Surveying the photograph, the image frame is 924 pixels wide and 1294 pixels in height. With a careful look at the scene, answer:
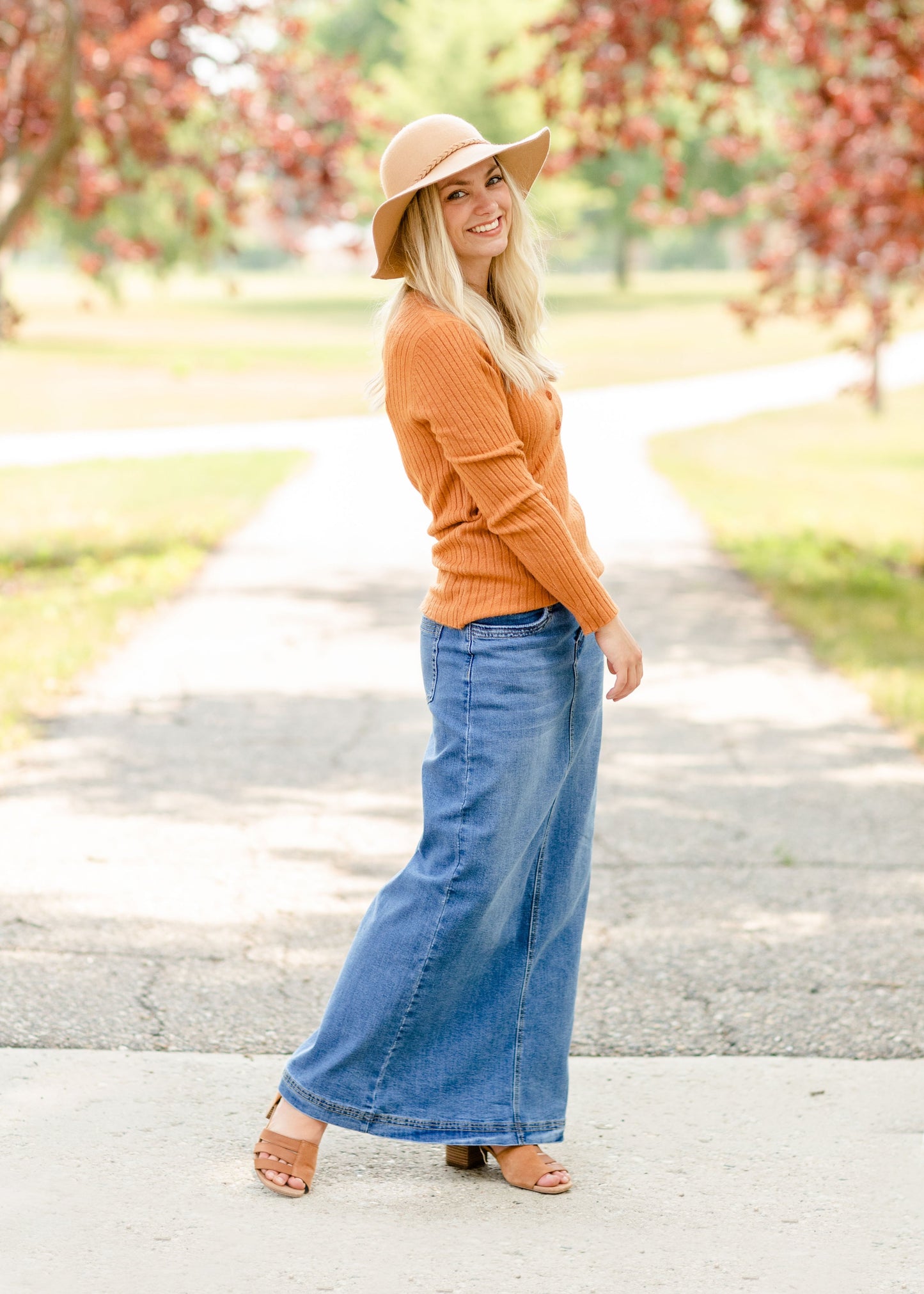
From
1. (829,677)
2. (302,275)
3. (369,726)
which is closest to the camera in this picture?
(369,726)

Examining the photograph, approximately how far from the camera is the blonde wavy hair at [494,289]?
2.93m

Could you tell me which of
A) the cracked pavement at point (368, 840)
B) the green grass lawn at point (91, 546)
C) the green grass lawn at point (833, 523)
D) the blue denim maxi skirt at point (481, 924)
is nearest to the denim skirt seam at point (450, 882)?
the blue denim maxi skirt at point (481, 924)

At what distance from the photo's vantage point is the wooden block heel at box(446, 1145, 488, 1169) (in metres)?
3.18

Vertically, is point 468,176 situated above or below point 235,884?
above

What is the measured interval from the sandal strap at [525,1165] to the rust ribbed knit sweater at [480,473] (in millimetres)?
1000

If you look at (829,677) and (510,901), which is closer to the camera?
(510,901)

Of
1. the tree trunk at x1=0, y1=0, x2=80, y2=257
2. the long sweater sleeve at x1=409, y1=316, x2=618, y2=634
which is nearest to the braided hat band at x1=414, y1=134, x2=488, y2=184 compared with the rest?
the long sweater sleeve at x1=409, y1=316, x2=618, y2=634

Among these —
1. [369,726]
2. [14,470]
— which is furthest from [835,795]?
[14,470]

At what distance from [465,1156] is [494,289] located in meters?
1.65

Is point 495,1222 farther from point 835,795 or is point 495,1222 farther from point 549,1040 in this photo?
point 835,795

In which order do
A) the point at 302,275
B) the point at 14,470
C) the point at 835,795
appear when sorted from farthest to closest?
1. the point at 302,275
2. the point at 14,470
3. the point at 835,795

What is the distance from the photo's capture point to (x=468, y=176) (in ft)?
9.73

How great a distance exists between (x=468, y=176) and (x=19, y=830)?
10.0 feet

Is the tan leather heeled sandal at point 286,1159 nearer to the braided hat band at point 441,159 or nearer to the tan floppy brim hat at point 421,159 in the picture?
the tan floppy brim hat at point 421,159
